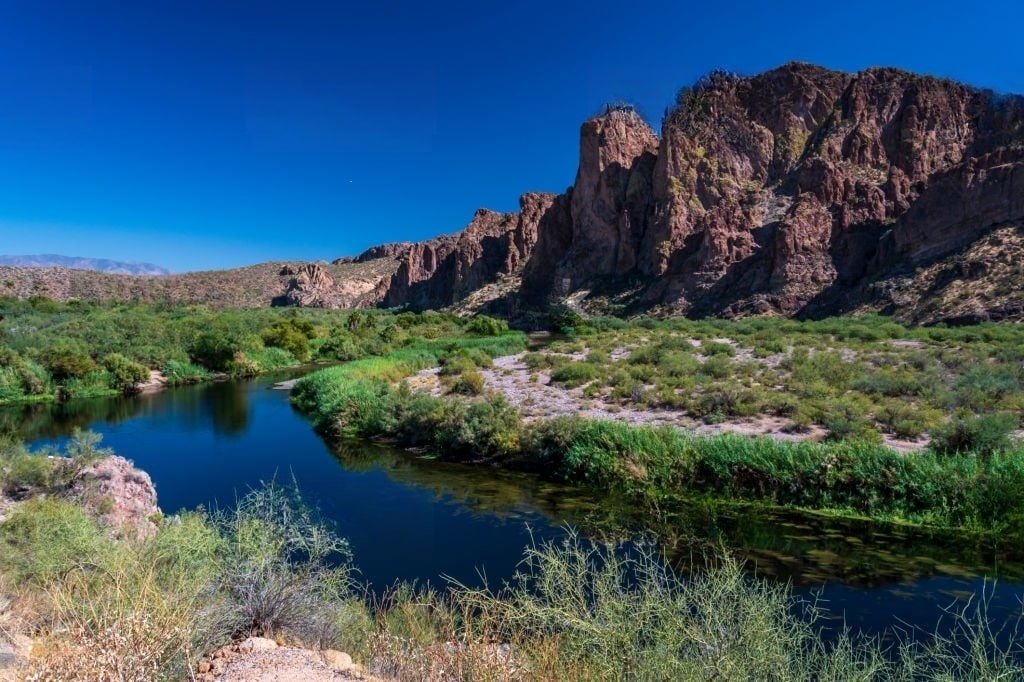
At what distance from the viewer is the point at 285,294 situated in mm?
137125

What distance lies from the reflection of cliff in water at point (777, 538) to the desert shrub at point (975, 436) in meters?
2.66

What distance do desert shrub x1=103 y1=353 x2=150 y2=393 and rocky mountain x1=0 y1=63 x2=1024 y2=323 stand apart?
4871cm

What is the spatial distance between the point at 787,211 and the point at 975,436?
6432cm

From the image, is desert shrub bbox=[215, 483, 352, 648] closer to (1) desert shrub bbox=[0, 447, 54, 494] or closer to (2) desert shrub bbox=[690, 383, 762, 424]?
(1) desert shrub bbox=[0, 447, 54, 494]

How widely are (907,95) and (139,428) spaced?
291 feet

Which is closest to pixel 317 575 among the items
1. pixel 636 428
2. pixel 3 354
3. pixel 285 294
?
pixel 636 428

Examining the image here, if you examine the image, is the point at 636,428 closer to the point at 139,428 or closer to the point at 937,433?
the point at 937,433

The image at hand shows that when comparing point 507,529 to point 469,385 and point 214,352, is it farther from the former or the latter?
point 214,352

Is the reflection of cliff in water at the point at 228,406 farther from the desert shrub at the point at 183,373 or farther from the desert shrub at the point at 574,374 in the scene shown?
the desert shrub at the point at 574,374

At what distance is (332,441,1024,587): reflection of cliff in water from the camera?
30.9 feet

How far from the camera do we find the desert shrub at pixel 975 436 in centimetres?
1236

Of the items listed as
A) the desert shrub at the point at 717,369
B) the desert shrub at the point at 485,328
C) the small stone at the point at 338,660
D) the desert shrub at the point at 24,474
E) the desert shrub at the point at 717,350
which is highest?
the desert shrub at the point at 485,328

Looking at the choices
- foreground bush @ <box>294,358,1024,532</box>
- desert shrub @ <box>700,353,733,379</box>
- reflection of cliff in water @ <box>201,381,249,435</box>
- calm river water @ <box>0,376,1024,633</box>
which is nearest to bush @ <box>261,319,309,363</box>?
reflection of cliff in water @ <box>201,381,249,435</box>

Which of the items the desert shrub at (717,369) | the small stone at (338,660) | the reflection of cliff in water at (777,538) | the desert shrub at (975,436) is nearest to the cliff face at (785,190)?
the desert shrub at (717,369)
